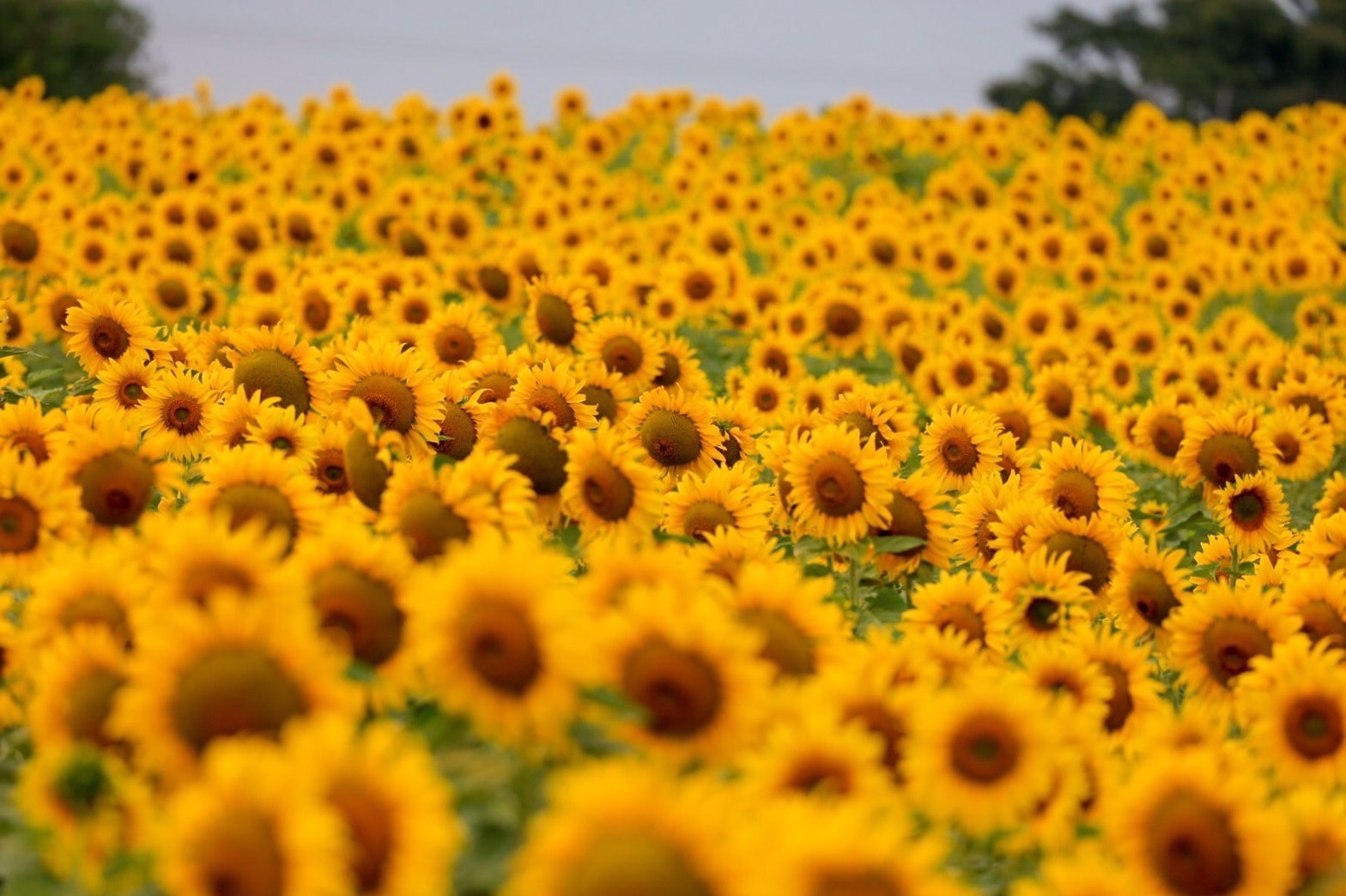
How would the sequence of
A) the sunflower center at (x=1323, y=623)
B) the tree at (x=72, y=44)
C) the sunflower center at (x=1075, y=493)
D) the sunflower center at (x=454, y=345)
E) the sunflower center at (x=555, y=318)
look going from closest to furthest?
the sunflower center at (x=1323, y=623) → the sunflower center at (x=1075, y=493) → the sunflower center at (x=454, y=345) → the sunflower center at (x=555, y=318) → the tree at (x=72, y=44)

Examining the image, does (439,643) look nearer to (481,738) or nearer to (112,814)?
(481,738)

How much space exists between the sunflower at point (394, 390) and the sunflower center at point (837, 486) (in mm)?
1441

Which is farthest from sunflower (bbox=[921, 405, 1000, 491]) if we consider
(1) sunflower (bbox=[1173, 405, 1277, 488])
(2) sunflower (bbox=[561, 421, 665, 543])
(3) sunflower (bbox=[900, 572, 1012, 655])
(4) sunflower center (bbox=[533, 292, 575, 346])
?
(2) sunflower (bbox=[561, 421, 665, 543])

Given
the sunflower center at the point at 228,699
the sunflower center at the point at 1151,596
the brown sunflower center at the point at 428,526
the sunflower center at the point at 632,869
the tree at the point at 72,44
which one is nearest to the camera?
A: the sunflower center at the point at 632,869

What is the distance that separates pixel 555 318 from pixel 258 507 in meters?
4.58

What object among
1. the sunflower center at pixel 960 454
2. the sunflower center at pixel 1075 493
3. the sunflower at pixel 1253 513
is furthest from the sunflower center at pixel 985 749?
the sunflower at pixel 1253 513

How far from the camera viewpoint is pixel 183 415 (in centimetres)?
575

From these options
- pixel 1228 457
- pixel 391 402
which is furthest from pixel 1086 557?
pixel 391 402

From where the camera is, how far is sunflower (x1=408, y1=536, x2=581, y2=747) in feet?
9.34

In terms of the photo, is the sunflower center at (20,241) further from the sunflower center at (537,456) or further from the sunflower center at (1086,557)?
the sunflower center at (1086,557)

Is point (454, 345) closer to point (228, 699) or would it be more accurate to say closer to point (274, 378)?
point (274, 378)

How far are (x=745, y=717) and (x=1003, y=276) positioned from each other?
12.3 meters

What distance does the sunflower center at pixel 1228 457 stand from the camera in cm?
716

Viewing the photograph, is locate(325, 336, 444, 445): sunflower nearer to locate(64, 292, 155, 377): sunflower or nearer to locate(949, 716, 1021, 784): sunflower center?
locate(64, 292, 155, 377): sunflower
